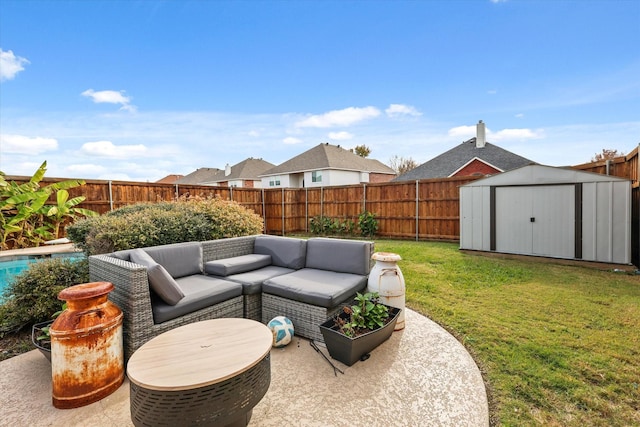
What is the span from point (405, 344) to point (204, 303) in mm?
2286

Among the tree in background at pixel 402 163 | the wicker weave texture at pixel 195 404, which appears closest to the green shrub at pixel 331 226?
the wicker weave texture at pixel 195 404

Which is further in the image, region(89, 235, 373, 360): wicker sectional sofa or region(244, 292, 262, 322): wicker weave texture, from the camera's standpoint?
region(244, 292, 262, 322): wicker weave texture

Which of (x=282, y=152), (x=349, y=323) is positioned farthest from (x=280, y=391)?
(x=282, y=152)

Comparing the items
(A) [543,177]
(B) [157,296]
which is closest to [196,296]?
(B) [157,296]

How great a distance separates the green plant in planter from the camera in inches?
113

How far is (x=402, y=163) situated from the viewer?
3203 centimetres

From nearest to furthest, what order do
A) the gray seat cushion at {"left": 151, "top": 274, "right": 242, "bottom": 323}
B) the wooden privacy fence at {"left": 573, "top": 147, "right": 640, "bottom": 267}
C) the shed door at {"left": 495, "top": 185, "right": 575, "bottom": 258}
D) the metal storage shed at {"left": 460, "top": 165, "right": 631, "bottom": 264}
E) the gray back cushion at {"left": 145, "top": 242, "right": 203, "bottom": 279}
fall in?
the gray seat cushion at {"left": 151, "top": 274, "right": 242, "bottom": 323}
the gray back cushion at {"left": 145, "top": 242, "right": 203, "bottom": 279}
the wooden privacy fence at {"left": 573, "top": 147, "right": 640, "bottom": 267}
the metal storage shed at {"left": 460, "top": 165, "right": 631, "bottom": 264}
the shed door at {"left": 495, "top": 185, "right": 575, "bottom": 258}

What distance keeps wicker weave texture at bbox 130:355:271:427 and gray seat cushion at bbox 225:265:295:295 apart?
1863mm

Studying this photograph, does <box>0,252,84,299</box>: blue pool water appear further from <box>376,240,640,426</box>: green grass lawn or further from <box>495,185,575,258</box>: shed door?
<box>495,185,575,258</box>: shed door

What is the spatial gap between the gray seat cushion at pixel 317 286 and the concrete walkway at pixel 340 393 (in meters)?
0.53

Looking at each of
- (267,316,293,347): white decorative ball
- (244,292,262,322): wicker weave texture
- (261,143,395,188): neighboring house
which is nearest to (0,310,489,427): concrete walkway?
(267,316,293,347): white decorative ball

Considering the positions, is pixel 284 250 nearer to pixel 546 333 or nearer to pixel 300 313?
pixel 300 313

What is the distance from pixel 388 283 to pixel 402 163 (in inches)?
1199

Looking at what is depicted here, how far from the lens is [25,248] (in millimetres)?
8719
